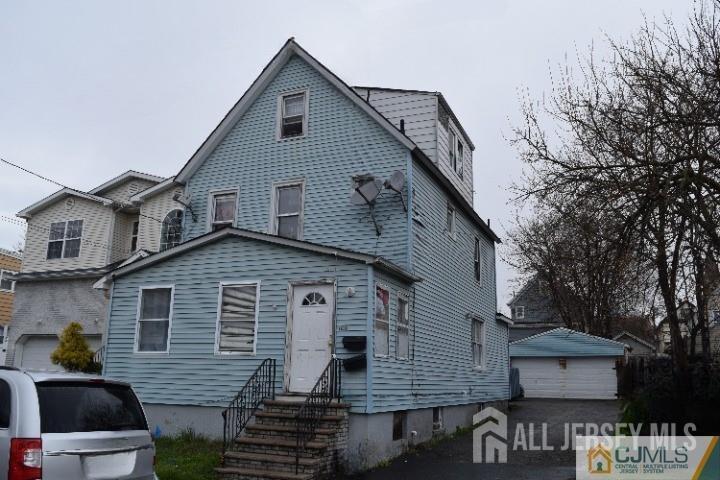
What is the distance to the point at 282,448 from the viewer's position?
1090 cm

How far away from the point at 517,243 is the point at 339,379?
31.4 metres

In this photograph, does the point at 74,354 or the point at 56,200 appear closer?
the point at 74,354

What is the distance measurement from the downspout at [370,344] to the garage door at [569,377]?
25.4m

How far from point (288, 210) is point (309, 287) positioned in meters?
3.58

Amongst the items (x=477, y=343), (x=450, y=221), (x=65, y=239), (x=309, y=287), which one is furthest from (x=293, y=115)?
(x=65, y=239)

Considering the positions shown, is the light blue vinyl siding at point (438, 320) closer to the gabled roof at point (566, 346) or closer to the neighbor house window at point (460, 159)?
the neighbor house window at point (460, 159)

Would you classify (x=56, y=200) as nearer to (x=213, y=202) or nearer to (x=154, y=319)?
(x=213, y=202)

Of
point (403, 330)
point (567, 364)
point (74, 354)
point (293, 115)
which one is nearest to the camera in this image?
point (403, 330)

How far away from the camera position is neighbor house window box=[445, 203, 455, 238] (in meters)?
18.0

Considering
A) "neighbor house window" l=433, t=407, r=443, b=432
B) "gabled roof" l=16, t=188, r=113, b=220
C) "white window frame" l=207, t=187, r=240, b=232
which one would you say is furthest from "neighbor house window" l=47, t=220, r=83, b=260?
"neighbor house window" l=433, t=407, r=443, b=432

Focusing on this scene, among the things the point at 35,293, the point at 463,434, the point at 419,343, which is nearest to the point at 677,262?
the point at 419,343

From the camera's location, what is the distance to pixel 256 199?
1662 cm

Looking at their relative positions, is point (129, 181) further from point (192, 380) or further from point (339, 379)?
point (339, 379)

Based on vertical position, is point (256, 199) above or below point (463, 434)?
above
